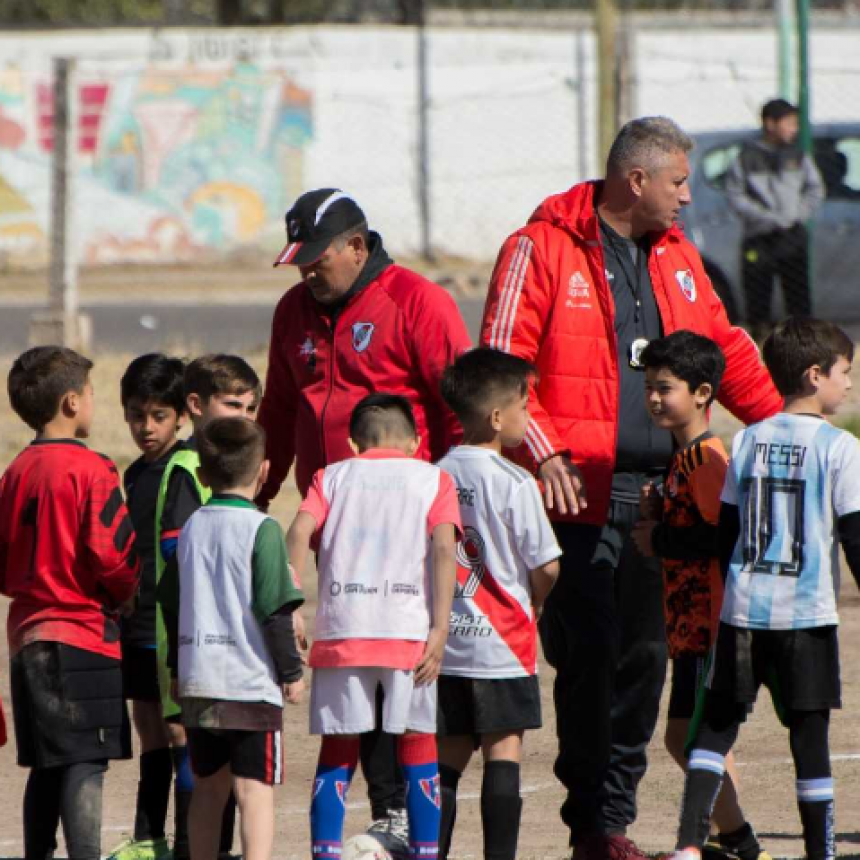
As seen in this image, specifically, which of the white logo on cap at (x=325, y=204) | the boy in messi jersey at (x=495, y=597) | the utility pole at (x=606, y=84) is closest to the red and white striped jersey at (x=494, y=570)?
the boy in messi jersey at (x=495, y=597)

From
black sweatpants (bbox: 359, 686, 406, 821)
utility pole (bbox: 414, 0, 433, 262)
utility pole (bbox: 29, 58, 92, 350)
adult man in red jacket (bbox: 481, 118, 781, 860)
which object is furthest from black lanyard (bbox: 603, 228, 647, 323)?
utility pole (bbox: 414, 0, 433, 262)

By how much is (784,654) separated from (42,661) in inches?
79.6

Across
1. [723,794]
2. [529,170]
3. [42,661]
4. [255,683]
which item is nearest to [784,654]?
[723,794]

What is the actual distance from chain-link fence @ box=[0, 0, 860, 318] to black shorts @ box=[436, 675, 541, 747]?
20.0m

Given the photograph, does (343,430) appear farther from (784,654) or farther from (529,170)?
(529,170)

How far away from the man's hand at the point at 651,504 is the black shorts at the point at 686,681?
42cm

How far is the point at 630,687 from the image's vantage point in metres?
5.57

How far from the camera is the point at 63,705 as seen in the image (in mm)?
4961

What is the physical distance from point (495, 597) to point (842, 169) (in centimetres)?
1096

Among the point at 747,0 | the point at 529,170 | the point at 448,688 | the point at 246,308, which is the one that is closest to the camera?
the point at 448,688

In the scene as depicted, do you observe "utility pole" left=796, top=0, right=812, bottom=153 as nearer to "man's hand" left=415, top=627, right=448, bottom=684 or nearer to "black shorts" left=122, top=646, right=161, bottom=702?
"black shorts" left=122, top=646, right=161, bottom=702

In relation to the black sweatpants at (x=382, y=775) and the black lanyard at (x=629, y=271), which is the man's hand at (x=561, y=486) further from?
the black sweatpants at (x=382, y=775)

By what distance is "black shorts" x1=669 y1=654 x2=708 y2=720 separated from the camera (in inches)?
208

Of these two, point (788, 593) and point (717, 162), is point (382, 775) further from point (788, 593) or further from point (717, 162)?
point (717, 162)
